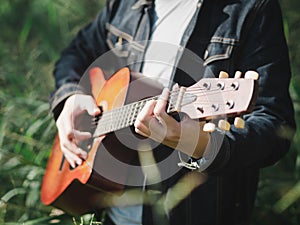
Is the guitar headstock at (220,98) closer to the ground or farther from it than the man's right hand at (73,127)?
farther from it

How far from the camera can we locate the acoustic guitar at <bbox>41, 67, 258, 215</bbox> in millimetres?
1868

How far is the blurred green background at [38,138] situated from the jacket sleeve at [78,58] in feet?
1.30

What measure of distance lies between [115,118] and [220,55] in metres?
0.37

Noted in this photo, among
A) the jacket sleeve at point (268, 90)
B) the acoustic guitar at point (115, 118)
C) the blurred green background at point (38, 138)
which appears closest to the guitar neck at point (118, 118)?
the acoustic guitar at point (115, 118)

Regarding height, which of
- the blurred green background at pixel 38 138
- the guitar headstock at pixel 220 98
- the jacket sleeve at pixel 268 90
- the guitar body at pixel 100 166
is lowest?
the blurred green background at pixel 38 138

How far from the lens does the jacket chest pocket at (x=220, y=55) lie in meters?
2.25

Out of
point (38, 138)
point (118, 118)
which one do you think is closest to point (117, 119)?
point (118, 118)

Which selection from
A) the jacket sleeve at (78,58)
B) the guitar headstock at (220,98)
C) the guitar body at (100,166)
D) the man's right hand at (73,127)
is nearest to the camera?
the guitar headstock at (220,98)

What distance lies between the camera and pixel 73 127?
8.38 ft

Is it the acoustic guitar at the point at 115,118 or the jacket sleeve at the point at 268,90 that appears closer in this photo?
the acoustic guitar at the point at 115,118

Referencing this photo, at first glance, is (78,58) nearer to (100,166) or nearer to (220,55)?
(100,166)

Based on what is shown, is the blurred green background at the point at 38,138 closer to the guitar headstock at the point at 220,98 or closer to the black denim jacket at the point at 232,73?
the black denim jacket at the point at 232,73

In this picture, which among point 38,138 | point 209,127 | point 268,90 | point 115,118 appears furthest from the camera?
point 38,138

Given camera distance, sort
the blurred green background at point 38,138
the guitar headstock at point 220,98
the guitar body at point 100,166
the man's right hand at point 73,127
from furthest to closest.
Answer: the blurred green background at point 38,138, the man's right hand at point 73,127, the guitar body at point 100,166, the guitar headstock at point 220,98
